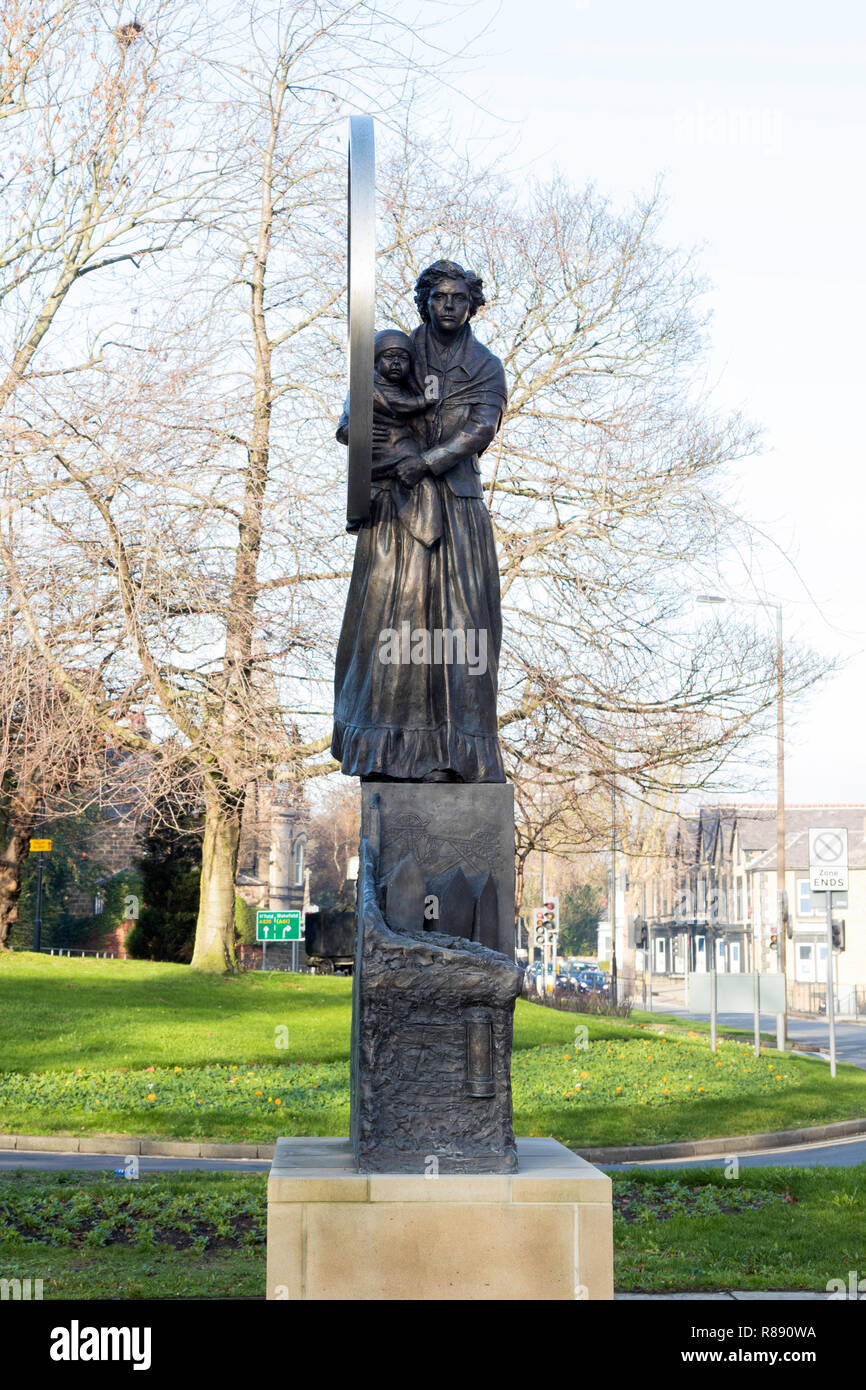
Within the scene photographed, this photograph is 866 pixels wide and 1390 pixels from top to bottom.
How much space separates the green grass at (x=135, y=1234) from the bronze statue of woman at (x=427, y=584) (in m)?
2.83

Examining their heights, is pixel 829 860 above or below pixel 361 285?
below

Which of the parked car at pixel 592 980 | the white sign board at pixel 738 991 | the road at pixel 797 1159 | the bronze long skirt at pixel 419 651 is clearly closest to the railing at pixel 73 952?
the parked car at pixel 592 980

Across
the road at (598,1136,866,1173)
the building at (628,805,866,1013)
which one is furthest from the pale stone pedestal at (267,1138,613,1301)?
the building at (628,805,866,1013)

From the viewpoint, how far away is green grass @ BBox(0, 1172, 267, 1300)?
23.2ft

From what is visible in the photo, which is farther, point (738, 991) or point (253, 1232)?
point (738, 991)

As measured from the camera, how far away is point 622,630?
21.9 metres

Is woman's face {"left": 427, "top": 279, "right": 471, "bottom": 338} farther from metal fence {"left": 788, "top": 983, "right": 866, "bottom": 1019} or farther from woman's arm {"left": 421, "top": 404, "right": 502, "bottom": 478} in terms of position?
metal fence {"left": 788, "top": 983, "right": 866, "bottom": 1019}

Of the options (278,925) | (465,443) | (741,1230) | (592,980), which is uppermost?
(465,443)

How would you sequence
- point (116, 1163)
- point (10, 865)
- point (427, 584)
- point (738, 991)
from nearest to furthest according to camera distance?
point (427, 584), point (116, 1163), point (738, 991), point (10, 865)

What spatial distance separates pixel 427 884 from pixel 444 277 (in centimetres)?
270

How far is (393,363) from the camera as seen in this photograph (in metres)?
6.34

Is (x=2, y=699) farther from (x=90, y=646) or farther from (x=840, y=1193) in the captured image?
(x=840, y=1193)

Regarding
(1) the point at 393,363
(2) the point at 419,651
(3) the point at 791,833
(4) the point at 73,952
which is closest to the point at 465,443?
(1) the point at 393,363

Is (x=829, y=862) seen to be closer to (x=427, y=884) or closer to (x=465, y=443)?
(x=465, y=443)
